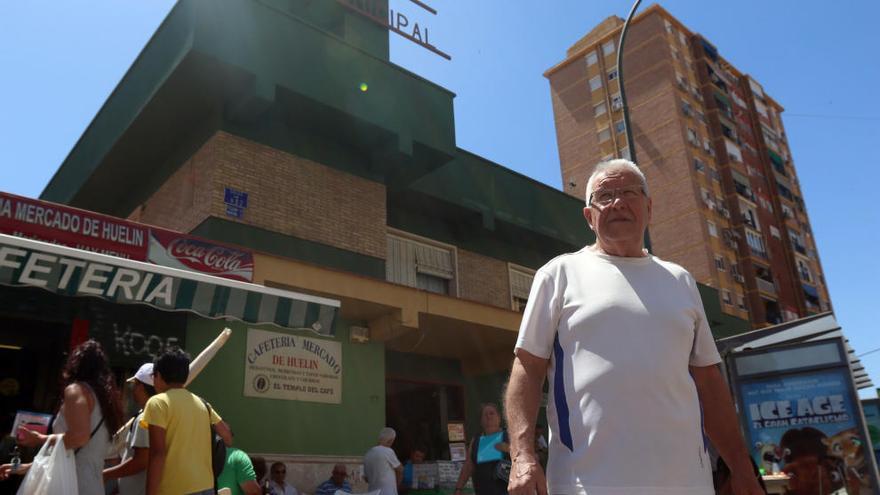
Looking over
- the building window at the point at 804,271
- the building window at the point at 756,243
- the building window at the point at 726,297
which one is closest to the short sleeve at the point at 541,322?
the building window at the point at 726,297

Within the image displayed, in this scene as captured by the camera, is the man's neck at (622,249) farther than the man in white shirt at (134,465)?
No

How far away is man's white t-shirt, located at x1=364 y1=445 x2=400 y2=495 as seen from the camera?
8.79 metres

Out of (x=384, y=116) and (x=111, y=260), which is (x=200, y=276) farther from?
(x=384, y=116)

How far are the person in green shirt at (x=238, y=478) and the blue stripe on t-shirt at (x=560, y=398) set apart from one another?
467 centimetres

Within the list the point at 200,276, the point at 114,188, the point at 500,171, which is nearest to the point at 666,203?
the point at 500,171

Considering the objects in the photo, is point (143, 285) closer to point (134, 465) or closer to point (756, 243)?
point (134, 465)

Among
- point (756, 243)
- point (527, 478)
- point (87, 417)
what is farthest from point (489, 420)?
point (756, 243)

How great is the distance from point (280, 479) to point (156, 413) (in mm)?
5926

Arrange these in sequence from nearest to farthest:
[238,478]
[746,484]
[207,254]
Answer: [746,484], [238,478], [207,254]

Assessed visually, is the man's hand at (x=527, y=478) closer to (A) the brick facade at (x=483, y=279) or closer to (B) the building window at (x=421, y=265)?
(B) the building window at (x=421, y=265)

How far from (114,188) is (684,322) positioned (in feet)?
49.4

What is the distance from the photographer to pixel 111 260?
723 cm

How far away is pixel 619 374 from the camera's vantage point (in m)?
2.08

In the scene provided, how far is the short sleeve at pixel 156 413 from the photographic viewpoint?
13.1 feet
